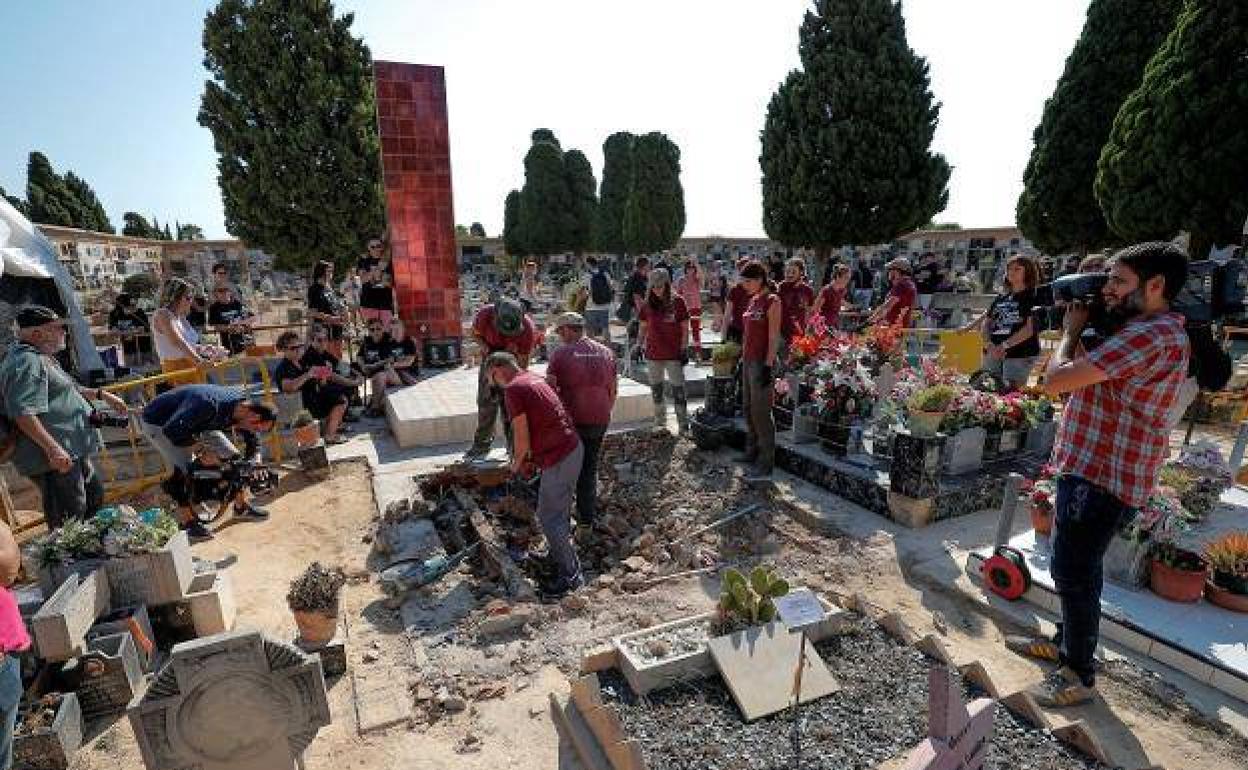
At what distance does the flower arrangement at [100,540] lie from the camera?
372 centimetres

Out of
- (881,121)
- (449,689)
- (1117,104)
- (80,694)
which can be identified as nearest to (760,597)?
(449,689)

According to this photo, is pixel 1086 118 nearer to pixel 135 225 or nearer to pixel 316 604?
pixel 316 604

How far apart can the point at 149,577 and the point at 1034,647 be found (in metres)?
5.26

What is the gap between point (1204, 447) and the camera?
209 inches

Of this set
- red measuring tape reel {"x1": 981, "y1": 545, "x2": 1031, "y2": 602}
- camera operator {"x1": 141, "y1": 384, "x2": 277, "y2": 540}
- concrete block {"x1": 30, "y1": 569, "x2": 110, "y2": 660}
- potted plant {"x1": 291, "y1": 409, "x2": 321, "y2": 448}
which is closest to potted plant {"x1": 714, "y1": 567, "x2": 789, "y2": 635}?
red measuring tape reel {"x1": 981, "y1": 545, "x2": 1031, "y2": 602}

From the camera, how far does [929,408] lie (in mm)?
5230

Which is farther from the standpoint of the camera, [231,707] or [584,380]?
[584,380]

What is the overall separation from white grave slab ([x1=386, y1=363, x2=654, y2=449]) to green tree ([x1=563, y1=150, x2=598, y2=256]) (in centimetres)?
3078

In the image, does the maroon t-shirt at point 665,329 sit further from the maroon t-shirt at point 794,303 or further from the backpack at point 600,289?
the backpack at point 600,289

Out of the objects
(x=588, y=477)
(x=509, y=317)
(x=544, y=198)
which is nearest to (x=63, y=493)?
(x=509, y=317)

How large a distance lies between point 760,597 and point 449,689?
5.77 feet

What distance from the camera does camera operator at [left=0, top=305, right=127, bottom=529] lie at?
13.1 feet

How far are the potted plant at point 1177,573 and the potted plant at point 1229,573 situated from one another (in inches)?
1.9

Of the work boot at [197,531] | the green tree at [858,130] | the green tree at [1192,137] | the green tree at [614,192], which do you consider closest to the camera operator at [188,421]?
the work boot at [197,531]
